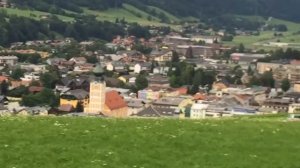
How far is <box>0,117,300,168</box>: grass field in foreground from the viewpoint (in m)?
15.0

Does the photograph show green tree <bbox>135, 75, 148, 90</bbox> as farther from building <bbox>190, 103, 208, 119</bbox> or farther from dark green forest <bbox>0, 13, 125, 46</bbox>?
dark green forest <bbox>0, 13, 125, 46</bbox>

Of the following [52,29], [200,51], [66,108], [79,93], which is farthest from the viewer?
[52,29]

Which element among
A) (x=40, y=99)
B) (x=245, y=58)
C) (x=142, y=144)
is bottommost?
(x=40, y=99)

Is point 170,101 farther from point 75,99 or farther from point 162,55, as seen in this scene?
point 162,55

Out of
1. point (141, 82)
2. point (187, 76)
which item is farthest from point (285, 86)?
point (141, 82)

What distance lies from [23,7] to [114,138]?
167528 mm

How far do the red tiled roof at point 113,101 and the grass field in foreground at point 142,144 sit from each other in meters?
57.2

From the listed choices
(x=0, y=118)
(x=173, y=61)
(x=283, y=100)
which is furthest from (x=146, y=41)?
(x=0, y=118)

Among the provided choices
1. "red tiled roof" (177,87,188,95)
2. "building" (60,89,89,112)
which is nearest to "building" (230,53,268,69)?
"red tiled roof" (177,87,188,95)

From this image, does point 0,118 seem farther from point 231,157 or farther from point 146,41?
point 146,41

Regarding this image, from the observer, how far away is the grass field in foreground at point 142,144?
49.3 ft

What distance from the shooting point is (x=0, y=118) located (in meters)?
19.3

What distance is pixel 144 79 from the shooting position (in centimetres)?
10675

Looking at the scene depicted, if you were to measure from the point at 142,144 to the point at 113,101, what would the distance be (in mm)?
62420
